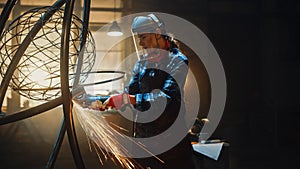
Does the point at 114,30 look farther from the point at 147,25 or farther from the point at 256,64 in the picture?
the point at 147,25

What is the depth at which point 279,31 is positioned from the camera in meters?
4.14

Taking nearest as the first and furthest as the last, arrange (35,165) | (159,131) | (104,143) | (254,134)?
(104,143) → (159,131) → (35,165) → (254,134)

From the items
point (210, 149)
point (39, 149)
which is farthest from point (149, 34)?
point (39, 149)

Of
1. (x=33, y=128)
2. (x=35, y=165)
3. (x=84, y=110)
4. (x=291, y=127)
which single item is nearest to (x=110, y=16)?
(x=33, y=128)

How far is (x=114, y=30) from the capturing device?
342 centimetres

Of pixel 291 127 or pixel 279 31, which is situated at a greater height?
pixel 279 31

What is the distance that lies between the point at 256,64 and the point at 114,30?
1624mm

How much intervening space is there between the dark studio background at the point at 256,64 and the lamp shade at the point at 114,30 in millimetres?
647

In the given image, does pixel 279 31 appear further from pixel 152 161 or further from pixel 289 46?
pixel 152 161

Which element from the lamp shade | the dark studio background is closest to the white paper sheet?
the lamp shade

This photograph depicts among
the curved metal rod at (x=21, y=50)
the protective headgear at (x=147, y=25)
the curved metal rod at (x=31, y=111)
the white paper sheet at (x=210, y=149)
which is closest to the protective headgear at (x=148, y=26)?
the protective headgear at (x=147, y=25)

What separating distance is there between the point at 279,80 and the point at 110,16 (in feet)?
6.35

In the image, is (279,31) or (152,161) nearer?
(152,161)

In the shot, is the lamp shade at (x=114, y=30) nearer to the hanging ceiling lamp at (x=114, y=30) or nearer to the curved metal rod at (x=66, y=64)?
the hanging ceiling lamp at (x=114, y=30)
